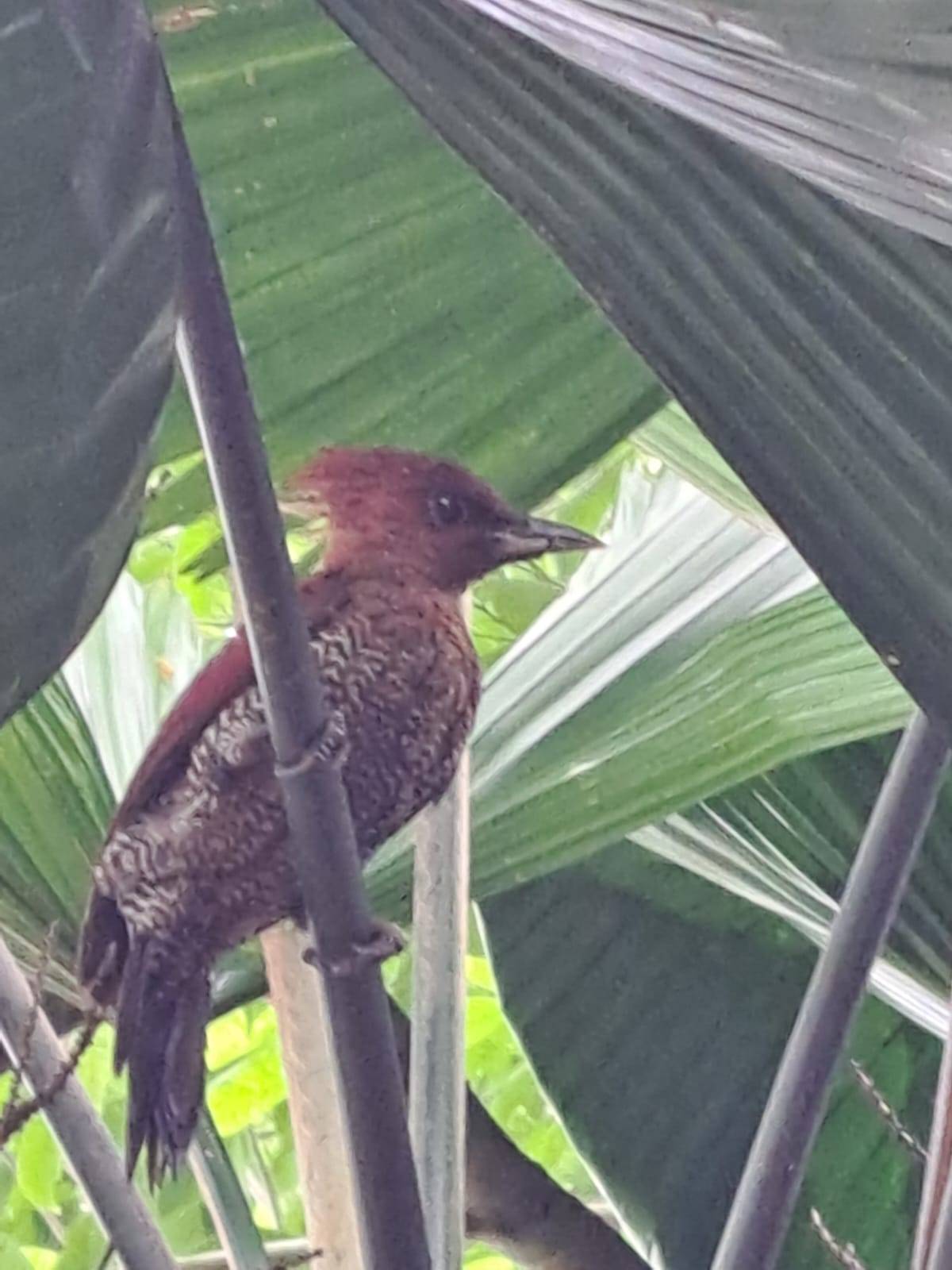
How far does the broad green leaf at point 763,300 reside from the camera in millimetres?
440

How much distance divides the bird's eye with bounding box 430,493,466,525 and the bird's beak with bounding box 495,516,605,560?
0.7 inches

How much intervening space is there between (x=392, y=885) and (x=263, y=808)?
0.23 metres

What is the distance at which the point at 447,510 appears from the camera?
73cm

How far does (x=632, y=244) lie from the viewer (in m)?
0.45

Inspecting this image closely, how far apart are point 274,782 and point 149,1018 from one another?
130mm

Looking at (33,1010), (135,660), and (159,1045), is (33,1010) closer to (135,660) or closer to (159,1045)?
(159,1045)

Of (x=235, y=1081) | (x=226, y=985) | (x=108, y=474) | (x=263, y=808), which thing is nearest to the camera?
(x=108, y=474)

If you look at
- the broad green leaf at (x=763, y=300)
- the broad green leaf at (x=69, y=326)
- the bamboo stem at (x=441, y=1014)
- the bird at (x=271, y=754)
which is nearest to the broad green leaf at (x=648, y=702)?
the bamboo stem at (x=441, y=1014)

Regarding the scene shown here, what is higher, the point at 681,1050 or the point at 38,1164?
the point at 681,1050

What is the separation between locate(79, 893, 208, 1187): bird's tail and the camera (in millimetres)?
691

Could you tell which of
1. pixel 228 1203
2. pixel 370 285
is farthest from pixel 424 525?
pixel 228 1203

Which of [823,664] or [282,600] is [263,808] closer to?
[282,600]

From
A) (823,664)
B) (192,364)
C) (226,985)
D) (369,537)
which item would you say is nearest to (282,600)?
(192,364)

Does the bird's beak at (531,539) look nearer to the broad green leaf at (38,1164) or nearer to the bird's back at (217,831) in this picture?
the bird's back at (217,831)
